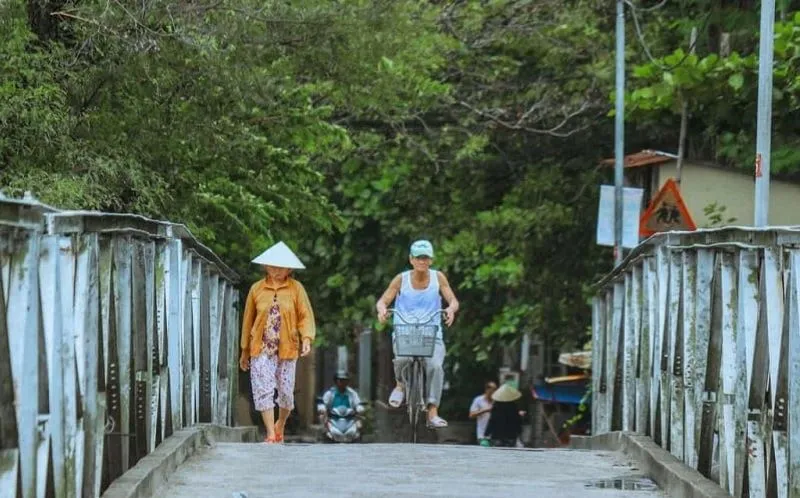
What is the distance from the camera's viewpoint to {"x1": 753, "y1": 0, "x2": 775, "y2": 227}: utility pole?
14.1 metres

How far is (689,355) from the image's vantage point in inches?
334

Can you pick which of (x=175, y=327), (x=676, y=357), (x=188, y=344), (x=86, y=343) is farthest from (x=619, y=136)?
(x=86, y=343)

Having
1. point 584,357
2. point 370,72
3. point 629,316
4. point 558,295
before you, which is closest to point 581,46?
point 558,295

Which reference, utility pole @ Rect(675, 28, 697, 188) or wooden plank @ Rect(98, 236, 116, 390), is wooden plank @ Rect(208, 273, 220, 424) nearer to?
wooden plank @ Rect(98, 236, 116, 390)

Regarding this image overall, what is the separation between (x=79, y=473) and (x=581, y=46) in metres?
20.7

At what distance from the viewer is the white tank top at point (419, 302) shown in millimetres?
14906

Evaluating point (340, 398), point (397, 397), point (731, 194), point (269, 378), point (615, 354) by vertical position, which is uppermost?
point (731, 194)

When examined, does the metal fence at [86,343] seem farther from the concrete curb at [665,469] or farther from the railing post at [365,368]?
the railing post at [365,368]

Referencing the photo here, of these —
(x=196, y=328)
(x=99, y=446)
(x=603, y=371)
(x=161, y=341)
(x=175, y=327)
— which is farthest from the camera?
(x=603, y=371)

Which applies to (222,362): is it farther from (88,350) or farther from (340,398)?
(340,398)

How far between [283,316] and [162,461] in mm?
5478

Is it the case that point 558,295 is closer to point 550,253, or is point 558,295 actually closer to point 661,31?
point 550,253

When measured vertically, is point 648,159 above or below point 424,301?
above

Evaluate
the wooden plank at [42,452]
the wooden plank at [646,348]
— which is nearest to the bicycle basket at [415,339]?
the wooden plank at [646,348]
